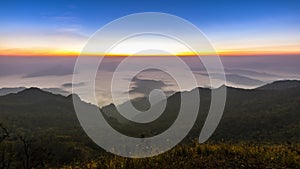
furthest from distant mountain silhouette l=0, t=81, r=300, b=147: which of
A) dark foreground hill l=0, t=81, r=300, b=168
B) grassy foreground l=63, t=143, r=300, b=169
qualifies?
grassy foreground l=63, t=143, r=300, b=169

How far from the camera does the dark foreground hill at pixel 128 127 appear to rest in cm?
3053

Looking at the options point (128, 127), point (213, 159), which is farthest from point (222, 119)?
point (213, 159)

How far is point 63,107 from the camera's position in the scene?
186875 millimetres

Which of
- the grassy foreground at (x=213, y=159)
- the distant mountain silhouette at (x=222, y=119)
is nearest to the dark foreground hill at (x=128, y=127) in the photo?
the distant mountain silhouette at (x=222, y=119)

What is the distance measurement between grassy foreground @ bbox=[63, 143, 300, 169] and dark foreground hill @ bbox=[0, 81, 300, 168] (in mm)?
216

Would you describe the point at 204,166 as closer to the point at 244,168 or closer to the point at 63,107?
the point at 244,168

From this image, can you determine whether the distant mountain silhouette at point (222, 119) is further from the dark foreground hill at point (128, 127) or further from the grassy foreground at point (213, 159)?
the grassy foreground at point (213, 159)

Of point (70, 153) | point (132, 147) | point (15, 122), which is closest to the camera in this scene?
point (132, 147)

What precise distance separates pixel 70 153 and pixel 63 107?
5115 inches

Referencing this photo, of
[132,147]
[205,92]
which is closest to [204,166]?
[132,147]

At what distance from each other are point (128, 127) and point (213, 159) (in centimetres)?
9709

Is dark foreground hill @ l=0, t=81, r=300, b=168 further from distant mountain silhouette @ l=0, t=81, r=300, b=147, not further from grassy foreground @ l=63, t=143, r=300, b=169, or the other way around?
grassy foreground @ l=63, t=143, r=300, b=169

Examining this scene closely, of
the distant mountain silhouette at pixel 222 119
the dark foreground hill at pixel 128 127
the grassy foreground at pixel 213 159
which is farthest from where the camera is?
the distant mountain silhouette at pixel 222 119

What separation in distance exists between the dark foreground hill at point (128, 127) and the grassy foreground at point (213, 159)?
216 millimetres
